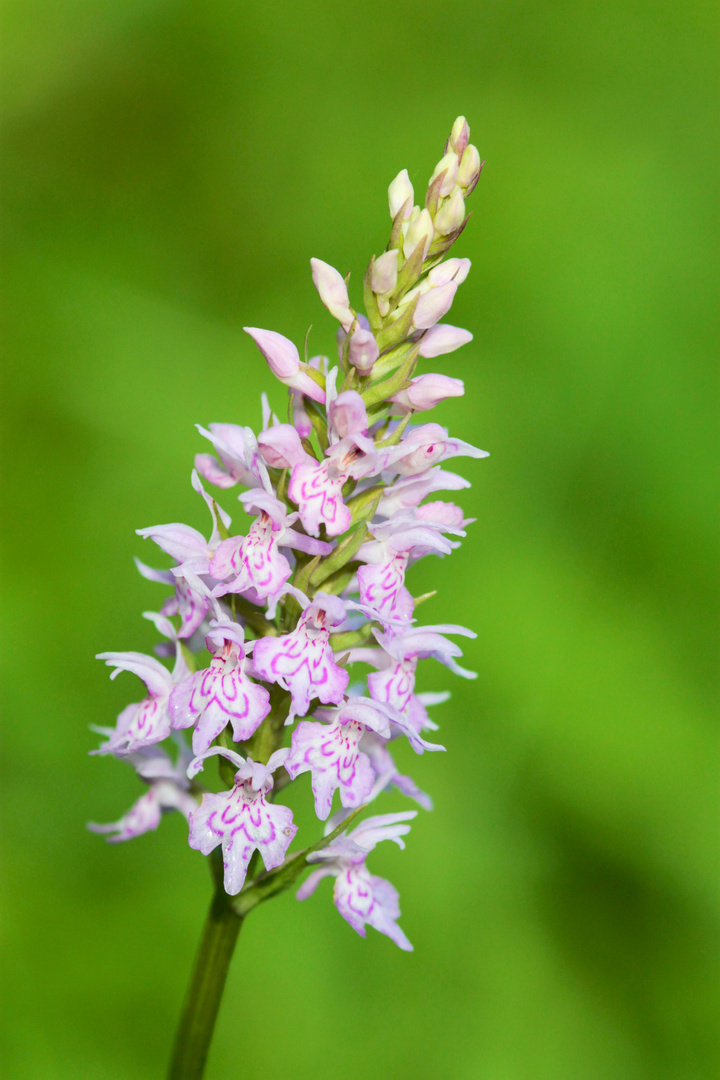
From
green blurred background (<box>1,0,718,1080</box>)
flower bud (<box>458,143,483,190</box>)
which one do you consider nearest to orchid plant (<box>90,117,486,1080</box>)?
flower bud (<box>458,143,483,190</box>)

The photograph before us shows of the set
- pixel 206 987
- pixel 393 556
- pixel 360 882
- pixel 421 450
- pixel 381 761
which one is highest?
pixel 421 450

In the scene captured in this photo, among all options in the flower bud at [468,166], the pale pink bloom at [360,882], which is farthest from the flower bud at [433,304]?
the pale pink bloom at [360,882]

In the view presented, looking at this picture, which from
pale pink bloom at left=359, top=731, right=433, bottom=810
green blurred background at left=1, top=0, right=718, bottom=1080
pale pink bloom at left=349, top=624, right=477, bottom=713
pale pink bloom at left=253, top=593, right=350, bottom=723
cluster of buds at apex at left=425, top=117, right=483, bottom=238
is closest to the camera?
pale pink bloom at left=253, top=593, right=350, bottom=723

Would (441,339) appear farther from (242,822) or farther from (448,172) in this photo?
(242,822)

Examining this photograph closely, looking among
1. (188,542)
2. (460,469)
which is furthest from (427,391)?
(460,469)

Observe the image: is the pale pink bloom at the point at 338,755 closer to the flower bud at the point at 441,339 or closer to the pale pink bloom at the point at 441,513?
the pale pink bloom at the point at 441,513

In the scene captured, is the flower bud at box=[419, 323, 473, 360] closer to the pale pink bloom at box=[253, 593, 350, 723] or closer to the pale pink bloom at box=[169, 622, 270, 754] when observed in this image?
the pale pink bloom at box=[253, 593, 350, 723]
